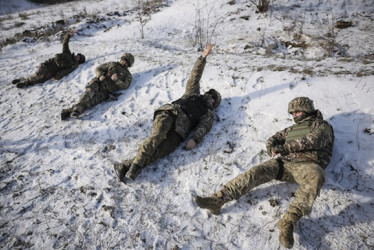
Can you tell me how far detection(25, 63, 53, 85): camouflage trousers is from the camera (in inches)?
265

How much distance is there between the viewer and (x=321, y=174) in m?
2.98

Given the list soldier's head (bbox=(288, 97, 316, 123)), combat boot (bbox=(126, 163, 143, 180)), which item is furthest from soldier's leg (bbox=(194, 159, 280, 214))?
combat boot (bbox=(126, 163, 143, 180))

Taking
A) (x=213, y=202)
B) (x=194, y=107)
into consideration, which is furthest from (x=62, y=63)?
(x=213, y=202)

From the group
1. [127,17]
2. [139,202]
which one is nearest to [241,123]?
[139,202]

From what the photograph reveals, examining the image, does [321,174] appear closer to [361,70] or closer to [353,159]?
[353,159]

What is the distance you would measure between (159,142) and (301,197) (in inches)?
89.1

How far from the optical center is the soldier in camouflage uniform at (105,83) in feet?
18.3

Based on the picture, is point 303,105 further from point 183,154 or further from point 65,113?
point 65,113

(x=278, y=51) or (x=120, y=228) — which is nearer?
(x=120, y=228)

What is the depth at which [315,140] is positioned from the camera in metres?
3.22

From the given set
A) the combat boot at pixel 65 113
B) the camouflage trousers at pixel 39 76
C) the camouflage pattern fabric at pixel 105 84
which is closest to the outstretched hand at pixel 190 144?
the camouflage pattern fabric at pixel 105 84

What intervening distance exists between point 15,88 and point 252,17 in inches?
372

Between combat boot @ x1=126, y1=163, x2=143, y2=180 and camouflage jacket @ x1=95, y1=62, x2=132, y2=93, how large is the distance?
3085mm

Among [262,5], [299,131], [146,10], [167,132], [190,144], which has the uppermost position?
[262,5]
